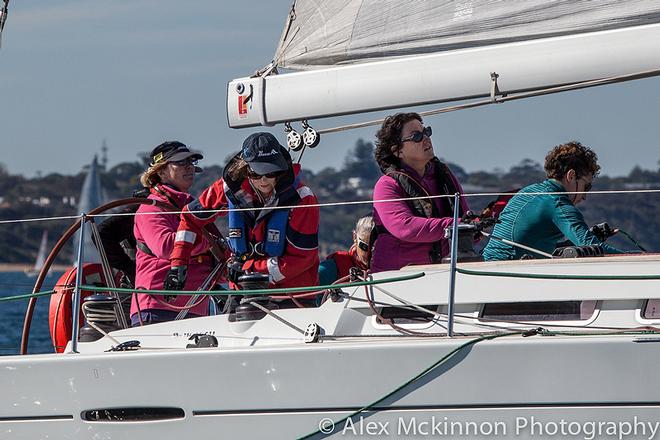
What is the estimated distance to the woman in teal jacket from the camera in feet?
18.2

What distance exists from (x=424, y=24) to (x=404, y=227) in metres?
0.88

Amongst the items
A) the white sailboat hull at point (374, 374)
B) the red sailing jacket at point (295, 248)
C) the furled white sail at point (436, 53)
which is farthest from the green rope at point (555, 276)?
the red sailing jacket at point (295, 248)

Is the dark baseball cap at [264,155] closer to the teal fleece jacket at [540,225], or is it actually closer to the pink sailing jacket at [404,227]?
the pink sailing jacket at [404,227]

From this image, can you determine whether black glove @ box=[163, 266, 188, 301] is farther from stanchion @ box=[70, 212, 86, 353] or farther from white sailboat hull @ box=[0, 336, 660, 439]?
white sailboat hull @ box=[0, 336, 660, 439]

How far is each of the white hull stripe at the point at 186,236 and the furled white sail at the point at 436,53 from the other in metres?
0.53

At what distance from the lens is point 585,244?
5461 mm

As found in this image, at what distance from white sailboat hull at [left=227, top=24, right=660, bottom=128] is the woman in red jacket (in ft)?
0.71

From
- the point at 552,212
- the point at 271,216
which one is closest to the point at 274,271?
the point at 271,216

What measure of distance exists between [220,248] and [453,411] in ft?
7.28

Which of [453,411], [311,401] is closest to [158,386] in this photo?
[311,401]

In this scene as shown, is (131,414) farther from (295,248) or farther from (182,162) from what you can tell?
(182,162)

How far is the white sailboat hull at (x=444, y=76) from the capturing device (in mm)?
5238

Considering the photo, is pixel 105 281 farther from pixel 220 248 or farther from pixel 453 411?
pixel 453 411

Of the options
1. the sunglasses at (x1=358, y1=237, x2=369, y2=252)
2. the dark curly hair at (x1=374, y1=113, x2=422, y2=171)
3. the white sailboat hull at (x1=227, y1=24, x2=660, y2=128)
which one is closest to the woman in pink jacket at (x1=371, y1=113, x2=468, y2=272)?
the dark curly hair at (x1=374, y1=113, x2=422, y2=171)
